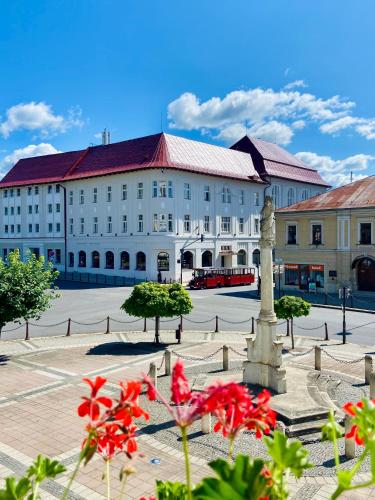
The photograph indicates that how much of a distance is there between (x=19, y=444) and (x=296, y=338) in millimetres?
14164

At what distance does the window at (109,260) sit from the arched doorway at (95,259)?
1467 millimetres

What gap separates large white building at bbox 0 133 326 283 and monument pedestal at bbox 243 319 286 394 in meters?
32.8

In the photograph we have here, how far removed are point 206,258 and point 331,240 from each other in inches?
693

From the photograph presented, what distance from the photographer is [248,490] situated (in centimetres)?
169

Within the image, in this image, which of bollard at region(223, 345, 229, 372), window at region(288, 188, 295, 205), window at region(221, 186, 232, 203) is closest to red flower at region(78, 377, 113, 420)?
bollard at region(223, 345, 229, 372)

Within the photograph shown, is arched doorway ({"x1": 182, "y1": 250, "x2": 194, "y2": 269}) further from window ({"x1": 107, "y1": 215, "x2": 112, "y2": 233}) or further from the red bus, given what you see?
window ({"x1": 107, "y1": 215, "x2": 112, "y2": 233})

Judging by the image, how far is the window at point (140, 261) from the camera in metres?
47.0

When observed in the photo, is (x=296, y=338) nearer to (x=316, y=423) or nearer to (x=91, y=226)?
(x=316, y=423)

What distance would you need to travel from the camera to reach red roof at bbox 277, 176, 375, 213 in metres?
34.6

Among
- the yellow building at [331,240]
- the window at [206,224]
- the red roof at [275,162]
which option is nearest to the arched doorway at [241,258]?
the window at [206,224]

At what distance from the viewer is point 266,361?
12758 millimetres

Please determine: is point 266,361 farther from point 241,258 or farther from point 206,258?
point 241,258

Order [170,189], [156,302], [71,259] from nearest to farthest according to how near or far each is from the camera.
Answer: [156,302] < [170,189] < [71,259]

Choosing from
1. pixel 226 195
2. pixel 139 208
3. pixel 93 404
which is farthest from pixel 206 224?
pixel 93 404
